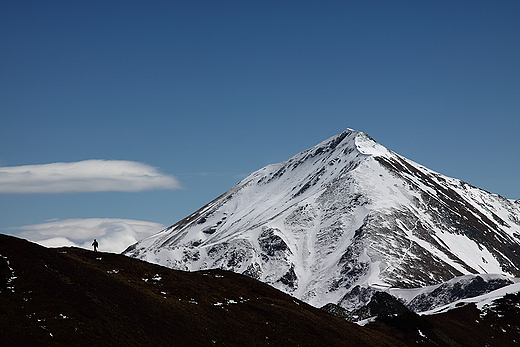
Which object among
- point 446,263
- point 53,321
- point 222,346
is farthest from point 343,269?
point 53,321

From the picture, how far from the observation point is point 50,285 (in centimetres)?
3497

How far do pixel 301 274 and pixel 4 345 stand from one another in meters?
168

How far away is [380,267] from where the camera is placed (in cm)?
16562

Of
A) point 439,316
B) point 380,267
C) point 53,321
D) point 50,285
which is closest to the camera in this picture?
point 53,321

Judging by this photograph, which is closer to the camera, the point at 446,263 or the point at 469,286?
the point at 469,286

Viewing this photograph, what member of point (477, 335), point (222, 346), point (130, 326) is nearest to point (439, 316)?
point (477, 335)

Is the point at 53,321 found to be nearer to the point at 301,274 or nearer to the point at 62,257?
the point at 62,257

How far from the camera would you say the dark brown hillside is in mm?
30781

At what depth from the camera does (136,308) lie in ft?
129

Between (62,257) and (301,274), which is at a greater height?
(301,274)

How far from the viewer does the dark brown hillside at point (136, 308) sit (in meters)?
30.8

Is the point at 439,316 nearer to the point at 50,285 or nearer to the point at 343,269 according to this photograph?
the point at 50,285

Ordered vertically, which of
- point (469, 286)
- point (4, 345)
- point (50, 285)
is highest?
point (469, 286)

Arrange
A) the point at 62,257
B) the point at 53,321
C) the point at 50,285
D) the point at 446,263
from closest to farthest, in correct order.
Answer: the point at 53,321 < the point at 50,285 < the point at 62,257 < the point at 446,263
